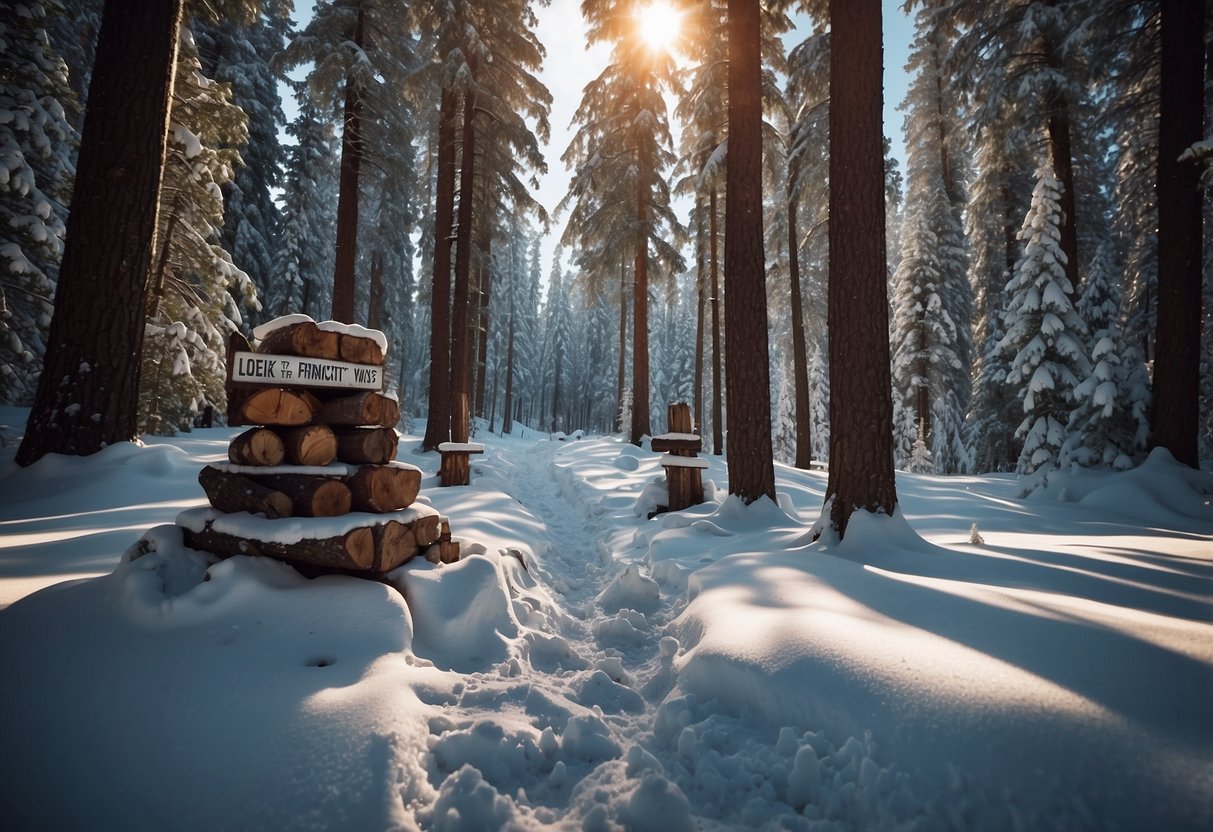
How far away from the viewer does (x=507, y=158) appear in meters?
13.2

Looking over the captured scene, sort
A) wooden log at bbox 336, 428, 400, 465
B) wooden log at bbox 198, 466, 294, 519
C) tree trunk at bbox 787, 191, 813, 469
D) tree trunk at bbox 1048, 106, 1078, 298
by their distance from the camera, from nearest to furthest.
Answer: wooden log at bbox 198, 466, 294, 519, wooden log at bbox 336, 428, 400, 465, tree trunk at bbox 1048, 106, 1078, 298, tree trunk at bbox 787, 191, 813, 469

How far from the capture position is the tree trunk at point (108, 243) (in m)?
4.60

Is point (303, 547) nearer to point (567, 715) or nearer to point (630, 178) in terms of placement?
point (567, 715)

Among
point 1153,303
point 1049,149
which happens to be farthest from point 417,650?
point 1153,303

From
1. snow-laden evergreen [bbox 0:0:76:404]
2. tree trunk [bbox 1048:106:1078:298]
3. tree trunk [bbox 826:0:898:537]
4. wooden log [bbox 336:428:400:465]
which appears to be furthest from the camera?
tree trunk [bbox 1048:106:1078:298]

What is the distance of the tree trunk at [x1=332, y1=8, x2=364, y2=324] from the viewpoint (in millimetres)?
10641

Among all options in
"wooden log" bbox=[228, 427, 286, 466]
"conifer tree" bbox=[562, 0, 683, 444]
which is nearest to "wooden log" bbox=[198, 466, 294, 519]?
"wooden log" bbox=[228, 427, 286, 466]

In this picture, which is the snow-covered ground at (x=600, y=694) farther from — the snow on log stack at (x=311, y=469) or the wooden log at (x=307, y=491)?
the wooden log at (x=307, y=491)

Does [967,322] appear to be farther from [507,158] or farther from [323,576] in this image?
[323,576]

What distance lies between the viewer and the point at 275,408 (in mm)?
3279

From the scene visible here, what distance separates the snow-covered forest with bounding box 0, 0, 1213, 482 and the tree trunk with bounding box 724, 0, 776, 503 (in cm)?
29

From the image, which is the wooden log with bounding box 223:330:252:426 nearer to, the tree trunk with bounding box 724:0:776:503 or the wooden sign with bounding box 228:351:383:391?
the wooden sign with bounding box 228:351:383:391

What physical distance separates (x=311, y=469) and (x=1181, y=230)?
42.9ft

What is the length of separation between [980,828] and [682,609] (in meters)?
2.38
